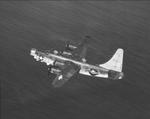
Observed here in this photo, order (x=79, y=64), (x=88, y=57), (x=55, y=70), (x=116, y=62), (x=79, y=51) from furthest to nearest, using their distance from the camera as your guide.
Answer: (x=88, y=57) → (x=79, y=51) → (x=79, y=64) → (x=116, y=62) → (x=55, y=70)

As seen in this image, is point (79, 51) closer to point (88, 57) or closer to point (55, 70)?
point (88, 57)

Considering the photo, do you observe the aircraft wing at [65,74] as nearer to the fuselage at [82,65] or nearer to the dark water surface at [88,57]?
the fuselage at [82,65]

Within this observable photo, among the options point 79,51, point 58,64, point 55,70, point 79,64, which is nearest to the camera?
point 55,70

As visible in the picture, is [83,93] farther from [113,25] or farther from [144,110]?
[113,25]

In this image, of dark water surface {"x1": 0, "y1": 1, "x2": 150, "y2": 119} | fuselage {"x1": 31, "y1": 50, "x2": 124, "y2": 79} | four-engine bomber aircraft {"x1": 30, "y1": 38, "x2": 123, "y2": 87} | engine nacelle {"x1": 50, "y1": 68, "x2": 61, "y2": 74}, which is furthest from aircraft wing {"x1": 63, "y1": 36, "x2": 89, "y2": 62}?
engine nacelle {"x1": 50, "y1": 68, "x2": 61, "y2": 74}

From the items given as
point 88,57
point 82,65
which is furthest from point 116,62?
point 88,57

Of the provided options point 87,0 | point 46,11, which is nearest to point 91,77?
point 46,11
